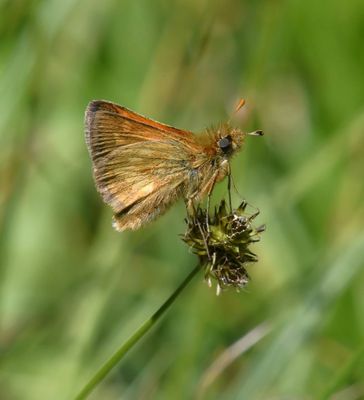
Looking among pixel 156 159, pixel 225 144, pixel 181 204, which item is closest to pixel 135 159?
pixel 156 159

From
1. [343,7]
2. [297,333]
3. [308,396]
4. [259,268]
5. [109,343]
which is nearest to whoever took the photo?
[297,333]

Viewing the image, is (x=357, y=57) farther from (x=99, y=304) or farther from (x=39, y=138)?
(x=99, y=304)

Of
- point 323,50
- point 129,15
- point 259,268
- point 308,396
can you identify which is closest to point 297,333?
point 308,396

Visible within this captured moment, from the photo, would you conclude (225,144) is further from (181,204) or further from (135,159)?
(181,204)

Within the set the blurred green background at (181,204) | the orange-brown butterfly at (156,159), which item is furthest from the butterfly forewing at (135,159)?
the blurred green background at (181,204)

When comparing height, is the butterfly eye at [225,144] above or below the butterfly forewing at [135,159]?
below

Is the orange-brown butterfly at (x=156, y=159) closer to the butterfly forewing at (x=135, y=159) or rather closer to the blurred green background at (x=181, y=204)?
the butterfly forewing at (x=135, y=159)
